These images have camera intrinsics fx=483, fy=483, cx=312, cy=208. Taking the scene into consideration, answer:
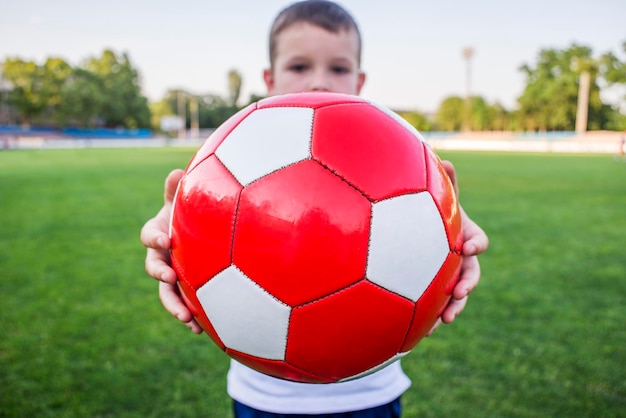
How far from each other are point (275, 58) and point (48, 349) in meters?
2.48

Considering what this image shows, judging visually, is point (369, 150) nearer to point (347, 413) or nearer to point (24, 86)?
point (347, 413)

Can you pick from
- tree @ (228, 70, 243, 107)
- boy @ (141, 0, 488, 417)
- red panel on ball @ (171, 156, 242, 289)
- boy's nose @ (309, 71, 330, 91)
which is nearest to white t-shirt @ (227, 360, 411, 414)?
boy @ (141, 0, 488, 417)

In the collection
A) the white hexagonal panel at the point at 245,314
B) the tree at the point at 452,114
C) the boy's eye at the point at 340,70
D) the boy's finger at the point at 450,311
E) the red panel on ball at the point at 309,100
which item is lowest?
the boy's finger at the point at 450,311

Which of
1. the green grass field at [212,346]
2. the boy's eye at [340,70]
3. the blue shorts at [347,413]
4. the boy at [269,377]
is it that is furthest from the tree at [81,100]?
the blue shorts at [347,413]

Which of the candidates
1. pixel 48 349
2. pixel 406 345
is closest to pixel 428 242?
pixel 406 345

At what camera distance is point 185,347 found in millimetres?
3174

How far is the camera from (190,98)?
71.7m

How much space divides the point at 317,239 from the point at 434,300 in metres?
0.34

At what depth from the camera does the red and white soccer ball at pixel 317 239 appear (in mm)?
949

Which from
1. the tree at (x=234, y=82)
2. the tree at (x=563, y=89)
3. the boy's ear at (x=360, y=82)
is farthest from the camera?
the tree at (x=234, y=82)

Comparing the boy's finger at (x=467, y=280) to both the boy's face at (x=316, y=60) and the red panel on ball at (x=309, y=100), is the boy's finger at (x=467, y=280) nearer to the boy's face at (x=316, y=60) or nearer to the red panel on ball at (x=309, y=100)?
the red panel on ball at (x=309, y=100)

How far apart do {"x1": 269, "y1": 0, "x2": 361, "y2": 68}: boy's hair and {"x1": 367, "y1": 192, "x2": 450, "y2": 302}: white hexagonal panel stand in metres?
1.01

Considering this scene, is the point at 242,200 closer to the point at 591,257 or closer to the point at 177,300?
the point at 177,300

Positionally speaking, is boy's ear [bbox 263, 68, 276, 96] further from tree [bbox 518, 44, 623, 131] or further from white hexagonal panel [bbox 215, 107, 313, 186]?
tree [bbox 518, 44, 623, 131]
